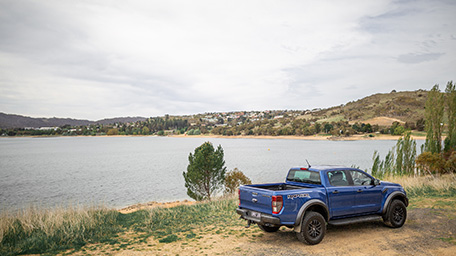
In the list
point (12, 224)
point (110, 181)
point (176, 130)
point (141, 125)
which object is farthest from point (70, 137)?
point (12, 224)

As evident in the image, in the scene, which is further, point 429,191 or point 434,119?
point 434,119

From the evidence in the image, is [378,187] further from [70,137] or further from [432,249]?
[70,137]

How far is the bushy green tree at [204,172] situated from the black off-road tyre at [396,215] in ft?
37.2

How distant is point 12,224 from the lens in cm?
946

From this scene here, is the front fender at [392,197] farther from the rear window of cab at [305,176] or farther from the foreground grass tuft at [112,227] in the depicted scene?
the foreground grass tuft at [112,227]

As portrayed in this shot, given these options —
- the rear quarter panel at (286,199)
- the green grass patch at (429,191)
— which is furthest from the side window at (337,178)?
the green grass patch at (429,191)

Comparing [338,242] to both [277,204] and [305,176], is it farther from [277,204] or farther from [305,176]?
[277,204]

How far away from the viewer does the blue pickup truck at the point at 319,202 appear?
7141mm

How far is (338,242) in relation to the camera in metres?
7.64

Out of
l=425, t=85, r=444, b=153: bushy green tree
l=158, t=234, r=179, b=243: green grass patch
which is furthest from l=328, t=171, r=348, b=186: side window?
l=425, t=85, r=444, b=153: bushy green tree

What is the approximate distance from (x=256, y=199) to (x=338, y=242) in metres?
2.33

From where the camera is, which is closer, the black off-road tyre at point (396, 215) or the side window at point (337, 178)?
the side window at point (337, 178)

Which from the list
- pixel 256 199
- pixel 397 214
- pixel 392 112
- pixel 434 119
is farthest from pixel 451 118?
pixel 392 112

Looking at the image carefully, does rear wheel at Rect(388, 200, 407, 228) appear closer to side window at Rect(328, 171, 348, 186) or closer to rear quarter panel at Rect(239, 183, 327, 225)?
side window at Rect(328, 171, 348, 186)
